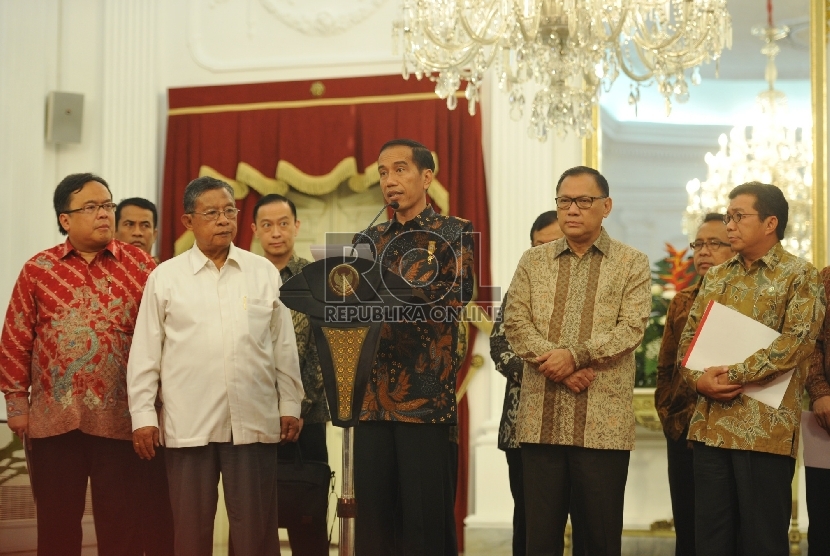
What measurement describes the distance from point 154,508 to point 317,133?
303 cm

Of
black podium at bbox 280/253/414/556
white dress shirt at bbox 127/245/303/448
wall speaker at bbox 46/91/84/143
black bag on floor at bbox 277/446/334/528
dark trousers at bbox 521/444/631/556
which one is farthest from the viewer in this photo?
wall speaker at bbox 46/91/84/143

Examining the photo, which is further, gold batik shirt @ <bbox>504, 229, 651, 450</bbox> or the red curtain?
the red curtain

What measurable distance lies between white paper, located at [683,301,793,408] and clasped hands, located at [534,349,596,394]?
1.38ft

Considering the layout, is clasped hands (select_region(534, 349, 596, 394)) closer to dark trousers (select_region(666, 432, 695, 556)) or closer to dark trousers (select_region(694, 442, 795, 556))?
dark trousers (select_region(694, 442, 795, 556))

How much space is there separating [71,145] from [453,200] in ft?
8.28

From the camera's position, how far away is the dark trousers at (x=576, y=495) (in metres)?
2.97

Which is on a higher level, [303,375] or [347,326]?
[347,326]

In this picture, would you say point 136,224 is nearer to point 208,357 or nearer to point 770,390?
point 208,357

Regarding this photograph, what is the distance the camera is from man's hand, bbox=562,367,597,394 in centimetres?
301

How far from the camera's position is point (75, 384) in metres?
3.28

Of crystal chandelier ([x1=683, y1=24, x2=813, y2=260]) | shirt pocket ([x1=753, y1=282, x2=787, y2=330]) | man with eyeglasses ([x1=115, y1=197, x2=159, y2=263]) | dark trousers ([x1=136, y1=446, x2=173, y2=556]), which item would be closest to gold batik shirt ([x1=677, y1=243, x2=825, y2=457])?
shirt pocket ([x1=753, y1=282, x2=787, y2=330])

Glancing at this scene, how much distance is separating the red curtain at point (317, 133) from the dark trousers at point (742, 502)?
2500 millimetres

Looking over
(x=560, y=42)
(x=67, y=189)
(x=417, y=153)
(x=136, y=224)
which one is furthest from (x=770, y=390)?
(x=136, y=224)

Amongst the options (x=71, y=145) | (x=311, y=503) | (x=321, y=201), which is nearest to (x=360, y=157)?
(x=321, y=201)
